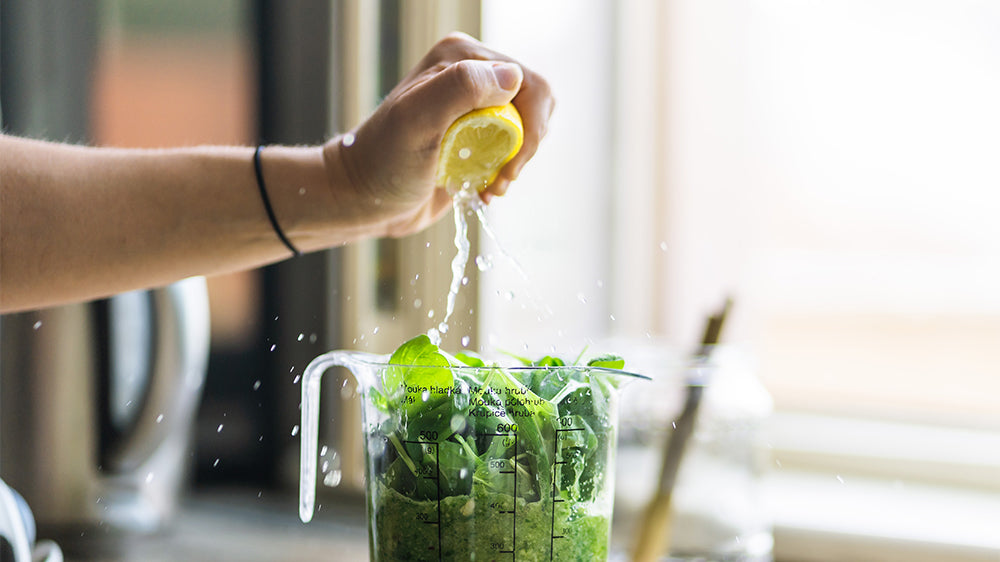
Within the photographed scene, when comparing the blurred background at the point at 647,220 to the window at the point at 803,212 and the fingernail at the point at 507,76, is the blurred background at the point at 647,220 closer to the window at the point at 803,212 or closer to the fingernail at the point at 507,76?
the window at the point at 803,212

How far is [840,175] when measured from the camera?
115cm

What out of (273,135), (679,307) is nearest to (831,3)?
(679,307)

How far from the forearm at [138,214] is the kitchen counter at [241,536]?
1.15 feet

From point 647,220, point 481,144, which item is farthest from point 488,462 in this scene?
point 647,220

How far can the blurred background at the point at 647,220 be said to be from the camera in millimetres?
1015

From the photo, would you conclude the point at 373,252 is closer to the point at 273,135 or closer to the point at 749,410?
the point at 273,135

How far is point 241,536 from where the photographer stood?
0.99 metres

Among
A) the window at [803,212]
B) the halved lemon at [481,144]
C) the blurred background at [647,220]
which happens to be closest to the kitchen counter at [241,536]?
the blurred background at [647,220]

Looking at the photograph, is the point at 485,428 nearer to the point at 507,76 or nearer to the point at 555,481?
the point at 555,481

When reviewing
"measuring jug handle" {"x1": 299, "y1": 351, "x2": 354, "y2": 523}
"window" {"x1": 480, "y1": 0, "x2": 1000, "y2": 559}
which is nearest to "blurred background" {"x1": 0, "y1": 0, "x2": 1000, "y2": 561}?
"window" {"x1": 480, "y1": 0, "x2": 1000, "y2": 559}

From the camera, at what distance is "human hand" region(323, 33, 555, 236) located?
0.58 m

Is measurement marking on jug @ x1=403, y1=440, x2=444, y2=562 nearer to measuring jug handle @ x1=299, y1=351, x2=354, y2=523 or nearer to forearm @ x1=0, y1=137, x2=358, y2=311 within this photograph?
measuring jug handle @ x1=299, y1=351, x2=354, y2=523

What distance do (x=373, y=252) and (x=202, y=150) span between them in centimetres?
35

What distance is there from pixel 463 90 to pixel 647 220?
2.06 feet
